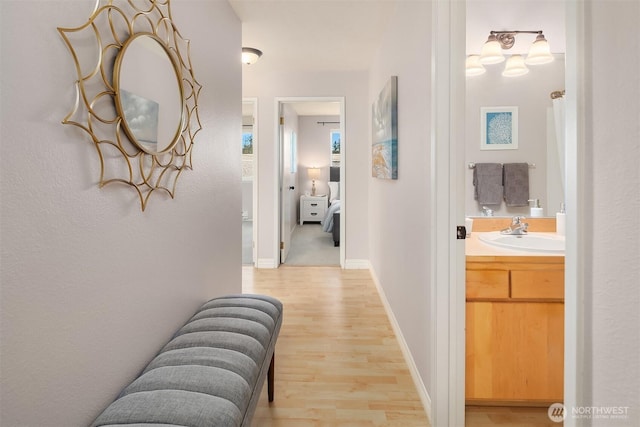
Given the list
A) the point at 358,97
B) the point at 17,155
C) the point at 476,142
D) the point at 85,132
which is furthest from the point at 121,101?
the point at 358,97

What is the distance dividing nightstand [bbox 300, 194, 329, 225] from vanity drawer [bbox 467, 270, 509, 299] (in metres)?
7.21

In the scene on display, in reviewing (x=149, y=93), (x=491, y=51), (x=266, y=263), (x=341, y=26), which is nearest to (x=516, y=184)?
(x=491, y=51)

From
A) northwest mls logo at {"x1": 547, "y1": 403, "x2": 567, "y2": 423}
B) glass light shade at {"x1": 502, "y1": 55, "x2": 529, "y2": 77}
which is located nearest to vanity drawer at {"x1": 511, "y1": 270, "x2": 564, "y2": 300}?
northwest mls logo at {"x1": 547, "y1": 403, "x2": 567, "y2": 423}

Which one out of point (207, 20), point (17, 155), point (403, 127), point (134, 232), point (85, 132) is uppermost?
point (207, 20)

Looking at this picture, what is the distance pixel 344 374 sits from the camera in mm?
2262

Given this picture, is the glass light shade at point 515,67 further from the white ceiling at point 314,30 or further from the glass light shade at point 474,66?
the white ceiling at point 314,30

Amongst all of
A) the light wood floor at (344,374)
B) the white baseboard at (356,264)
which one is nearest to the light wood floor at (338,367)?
the light wood floor at (344,374)

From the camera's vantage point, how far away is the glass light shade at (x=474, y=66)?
257 cm

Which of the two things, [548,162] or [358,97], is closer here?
[548,162]

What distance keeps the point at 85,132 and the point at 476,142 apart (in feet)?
7.75

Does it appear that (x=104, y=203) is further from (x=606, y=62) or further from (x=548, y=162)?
(x=548, y=162)

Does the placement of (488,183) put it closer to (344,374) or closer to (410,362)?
(410,362)

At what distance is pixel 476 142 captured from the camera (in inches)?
104

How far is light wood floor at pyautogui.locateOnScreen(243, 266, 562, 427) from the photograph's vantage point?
6.07 ft
